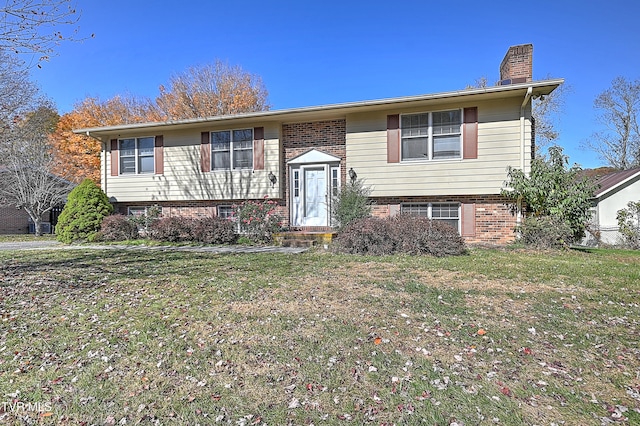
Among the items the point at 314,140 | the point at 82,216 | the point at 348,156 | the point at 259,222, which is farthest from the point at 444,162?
the point at 82,216

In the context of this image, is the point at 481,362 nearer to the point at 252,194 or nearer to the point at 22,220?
the point at 252,194

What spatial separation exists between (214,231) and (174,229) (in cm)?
139

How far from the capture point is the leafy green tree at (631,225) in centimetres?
1245

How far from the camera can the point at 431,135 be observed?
34.1 ft

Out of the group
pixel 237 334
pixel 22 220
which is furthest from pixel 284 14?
pixel 22 220

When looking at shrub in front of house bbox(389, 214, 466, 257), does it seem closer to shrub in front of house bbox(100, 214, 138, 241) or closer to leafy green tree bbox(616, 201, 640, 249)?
shrub in front of house bbox(100, 214, 138, 241)

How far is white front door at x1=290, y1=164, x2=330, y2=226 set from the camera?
1162 cm

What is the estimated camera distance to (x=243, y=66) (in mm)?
25500

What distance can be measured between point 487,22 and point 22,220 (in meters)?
27.3

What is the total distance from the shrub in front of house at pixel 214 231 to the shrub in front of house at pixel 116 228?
104 inches

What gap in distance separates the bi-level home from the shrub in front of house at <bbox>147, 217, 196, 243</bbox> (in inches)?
79.9

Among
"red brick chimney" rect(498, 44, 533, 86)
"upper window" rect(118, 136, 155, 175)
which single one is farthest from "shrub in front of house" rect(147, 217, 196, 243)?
"red brick chimney" rect(498, 44, 533, 86)

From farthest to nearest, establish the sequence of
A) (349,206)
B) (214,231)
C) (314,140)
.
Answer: (314,140), (214,231), (349,206)

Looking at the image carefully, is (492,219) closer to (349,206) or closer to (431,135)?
(431,135)
